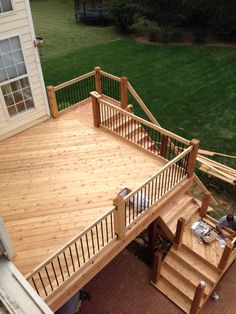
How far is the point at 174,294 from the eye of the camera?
8664 millimetres

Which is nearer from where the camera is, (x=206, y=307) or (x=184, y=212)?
(x=206, y=307)

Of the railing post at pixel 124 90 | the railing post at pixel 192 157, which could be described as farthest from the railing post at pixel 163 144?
the railing post at pixel 124 90

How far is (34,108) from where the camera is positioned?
32.4 ft

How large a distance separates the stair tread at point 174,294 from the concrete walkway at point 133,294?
0.12 meters

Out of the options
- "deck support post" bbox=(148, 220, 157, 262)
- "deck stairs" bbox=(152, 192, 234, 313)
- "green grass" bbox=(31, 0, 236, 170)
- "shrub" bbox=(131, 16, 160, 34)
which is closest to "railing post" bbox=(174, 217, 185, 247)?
"deck stairs" bbox=(152, 192, 234, 313)

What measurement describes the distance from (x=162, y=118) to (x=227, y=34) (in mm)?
10295

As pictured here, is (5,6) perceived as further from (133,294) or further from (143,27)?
(143,27)

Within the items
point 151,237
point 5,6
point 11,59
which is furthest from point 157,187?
point 5,6

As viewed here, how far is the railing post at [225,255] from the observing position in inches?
310

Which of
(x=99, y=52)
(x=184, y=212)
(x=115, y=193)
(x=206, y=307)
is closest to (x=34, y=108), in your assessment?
(x=115, y=193)

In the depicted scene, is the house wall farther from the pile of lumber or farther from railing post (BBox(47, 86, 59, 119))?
the pile of lumber

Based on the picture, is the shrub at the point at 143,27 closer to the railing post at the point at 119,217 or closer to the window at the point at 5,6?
the window at the point at 5,6

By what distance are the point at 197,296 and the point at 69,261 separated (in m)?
3.35

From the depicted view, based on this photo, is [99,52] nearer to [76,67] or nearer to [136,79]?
[76,67]
